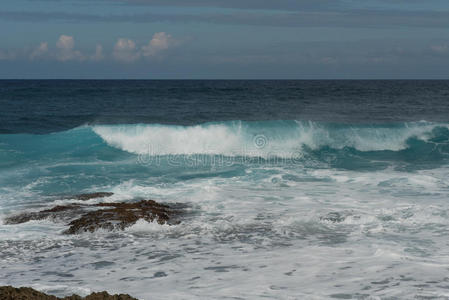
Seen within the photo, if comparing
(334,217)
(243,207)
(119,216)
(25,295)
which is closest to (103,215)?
(119,216)

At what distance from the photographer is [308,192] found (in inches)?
518

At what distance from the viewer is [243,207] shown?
1143cm

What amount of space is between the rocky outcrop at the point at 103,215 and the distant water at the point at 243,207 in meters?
0.31

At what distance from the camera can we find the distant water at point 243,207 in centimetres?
688

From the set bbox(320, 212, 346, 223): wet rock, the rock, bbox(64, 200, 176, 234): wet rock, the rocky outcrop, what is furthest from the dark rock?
the rock

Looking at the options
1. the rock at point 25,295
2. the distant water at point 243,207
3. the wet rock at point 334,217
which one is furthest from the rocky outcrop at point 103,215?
the rock at point 25,295

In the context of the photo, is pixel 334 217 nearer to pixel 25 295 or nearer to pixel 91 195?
pixel 91 195

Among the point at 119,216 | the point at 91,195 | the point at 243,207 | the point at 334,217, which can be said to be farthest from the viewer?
the point at 91,195

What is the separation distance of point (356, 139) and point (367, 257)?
1760 centimetres

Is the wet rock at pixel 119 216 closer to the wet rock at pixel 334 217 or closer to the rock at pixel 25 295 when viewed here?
the wet rock at pixel 334 217

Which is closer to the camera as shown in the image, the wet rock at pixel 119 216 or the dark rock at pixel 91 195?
the wet rock at pixel 119 216

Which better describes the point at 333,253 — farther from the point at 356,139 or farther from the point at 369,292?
the point at 356,139

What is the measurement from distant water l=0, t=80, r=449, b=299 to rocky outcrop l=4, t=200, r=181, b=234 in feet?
1.01

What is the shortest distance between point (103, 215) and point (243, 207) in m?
3.23
